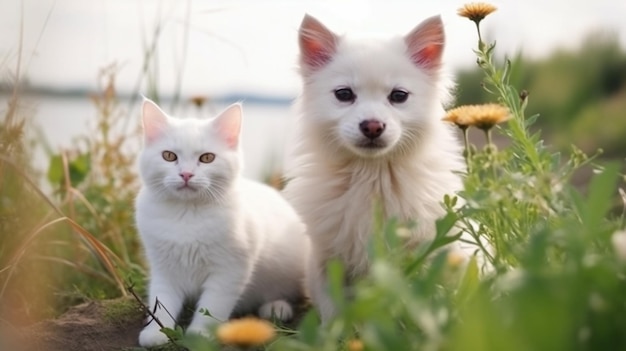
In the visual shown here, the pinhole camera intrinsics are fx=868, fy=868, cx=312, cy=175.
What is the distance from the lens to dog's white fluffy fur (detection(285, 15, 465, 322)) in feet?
10.1

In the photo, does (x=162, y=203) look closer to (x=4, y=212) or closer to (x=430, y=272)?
(x=4, y=212)

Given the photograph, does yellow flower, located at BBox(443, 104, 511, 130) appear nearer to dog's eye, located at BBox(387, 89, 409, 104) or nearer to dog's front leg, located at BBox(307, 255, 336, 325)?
dog's eye, located at BBox(387, 89, 409, 104)

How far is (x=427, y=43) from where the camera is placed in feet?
10.6

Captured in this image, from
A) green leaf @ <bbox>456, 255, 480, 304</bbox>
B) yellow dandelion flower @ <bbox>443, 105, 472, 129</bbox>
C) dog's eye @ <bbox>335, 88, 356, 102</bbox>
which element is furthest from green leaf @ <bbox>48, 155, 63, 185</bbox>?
green leaf @ <bbox>456, 255, 480, 304</bbox>

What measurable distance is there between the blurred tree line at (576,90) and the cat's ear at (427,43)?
6975 mm

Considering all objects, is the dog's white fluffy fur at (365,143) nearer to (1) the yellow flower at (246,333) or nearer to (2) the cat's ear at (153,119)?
(2) the cat's ear at (153,119)

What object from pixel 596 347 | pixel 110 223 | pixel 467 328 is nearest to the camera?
pixel 467 328

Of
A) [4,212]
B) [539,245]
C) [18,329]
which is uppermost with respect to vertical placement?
[539,245]

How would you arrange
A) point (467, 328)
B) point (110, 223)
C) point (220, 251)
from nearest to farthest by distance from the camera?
1. point (467, 328)
2. point (220, 251)
3. point (110, 223)

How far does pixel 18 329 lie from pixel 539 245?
1.97 meters

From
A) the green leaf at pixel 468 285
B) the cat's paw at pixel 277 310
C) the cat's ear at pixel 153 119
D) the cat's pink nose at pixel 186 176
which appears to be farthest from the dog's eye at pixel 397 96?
the green leaf at pixel 468 285

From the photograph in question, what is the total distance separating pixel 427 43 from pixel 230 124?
81 cm

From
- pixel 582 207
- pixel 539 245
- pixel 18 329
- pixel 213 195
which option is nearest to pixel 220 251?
pixel 213 195

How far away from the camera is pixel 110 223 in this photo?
457 centimetres
